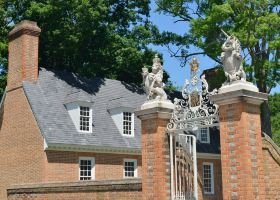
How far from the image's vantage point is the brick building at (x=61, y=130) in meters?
23.8

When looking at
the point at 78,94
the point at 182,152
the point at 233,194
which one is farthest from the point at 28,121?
the point at 233,194

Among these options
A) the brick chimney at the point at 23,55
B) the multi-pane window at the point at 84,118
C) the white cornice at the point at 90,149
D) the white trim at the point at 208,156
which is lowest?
the white trim at the point at 208,156

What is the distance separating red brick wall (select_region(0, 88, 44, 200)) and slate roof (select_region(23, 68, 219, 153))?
2.12 ft

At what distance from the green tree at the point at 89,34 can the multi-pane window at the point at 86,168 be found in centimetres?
824

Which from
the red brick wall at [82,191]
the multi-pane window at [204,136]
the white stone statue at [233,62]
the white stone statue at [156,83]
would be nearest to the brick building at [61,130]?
the multi-pane window at [204,136]

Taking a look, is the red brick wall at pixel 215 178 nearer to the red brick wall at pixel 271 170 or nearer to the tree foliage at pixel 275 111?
the red brick wall at pixel 271 170

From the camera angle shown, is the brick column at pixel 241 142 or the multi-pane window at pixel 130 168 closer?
the brick column at pixel 241 142

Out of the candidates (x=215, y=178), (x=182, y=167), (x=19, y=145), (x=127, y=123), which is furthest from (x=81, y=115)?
(x=182, y=167)

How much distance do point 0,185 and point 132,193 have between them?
13.9 metres

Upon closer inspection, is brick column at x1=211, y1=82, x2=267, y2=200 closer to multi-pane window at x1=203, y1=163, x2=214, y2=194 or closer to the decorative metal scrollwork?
the decorative metal scrollwork

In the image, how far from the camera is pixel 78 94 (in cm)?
2623

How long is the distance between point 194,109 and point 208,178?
17695mm

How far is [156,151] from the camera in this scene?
13.3m

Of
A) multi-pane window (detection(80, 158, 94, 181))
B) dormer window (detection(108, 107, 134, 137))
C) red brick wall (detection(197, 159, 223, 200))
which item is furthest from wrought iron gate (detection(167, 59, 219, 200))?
red brick wall (detection(197, 159, 223, 200))
